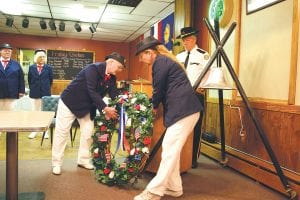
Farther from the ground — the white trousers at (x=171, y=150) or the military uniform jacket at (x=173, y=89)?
the military uniform jacket at (x=173, y=89)

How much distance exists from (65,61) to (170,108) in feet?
27.5

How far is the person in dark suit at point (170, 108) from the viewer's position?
95.8 inches

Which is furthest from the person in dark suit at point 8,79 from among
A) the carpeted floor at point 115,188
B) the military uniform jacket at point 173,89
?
the military uniform jacket at point 173,89

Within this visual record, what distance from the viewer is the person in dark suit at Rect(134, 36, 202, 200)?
2434 millimetres

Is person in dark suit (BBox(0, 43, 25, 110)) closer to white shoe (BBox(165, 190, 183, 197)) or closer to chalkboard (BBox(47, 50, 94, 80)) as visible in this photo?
white shoe (BBox(165, 190, 183, 197))

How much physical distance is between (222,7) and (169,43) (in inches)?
117

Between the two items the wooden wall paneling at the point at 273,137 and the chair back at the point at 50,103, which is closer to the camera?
the wooden wall paneling at the point at 273,137

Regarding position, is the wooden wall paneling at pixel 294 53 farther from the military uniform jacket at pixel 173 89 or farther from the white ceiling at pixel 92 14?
the white ceiling at pixel 92 14

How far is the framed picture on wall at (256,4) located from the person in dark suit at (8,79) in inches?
137

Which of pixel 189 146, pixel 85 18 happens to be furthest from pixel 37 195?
pixel 85 18

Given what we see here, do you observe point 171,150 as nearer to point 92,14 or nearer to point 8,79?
point 8,79

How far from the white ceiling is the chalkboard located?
1.04m

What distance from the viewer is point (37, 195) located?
262 cm

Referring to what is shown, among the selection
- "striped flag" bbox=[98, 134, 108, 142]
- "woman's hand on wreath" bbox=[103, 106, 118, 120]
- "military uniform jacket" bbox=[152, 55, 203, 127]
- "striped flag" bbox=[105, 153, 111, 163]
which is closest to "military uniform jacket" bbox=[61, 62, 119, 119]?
"woman's hand on wreath" bbox=[103, 106, 118, 120]
